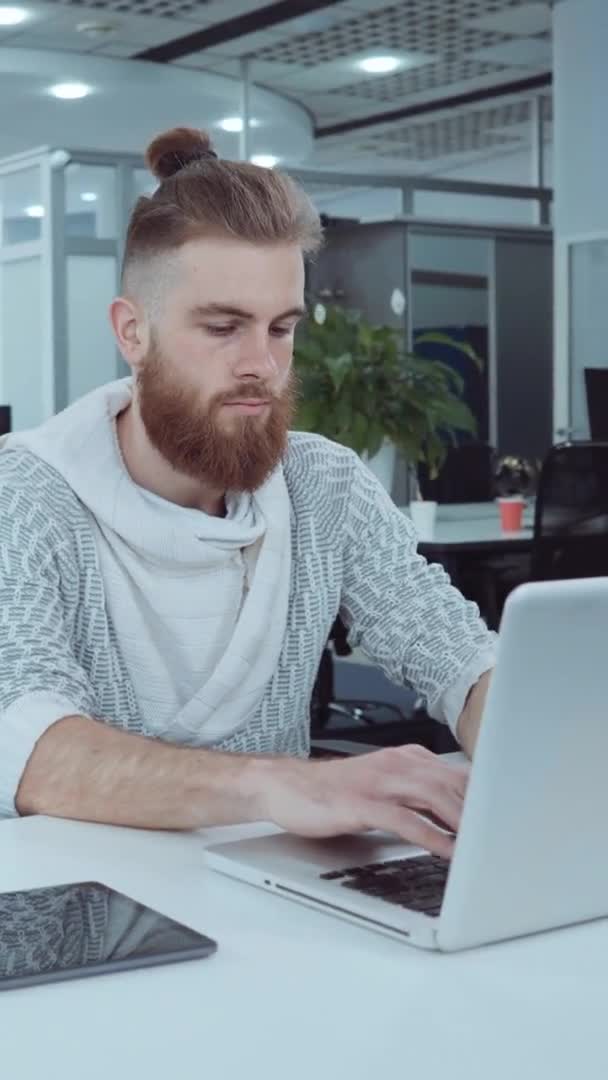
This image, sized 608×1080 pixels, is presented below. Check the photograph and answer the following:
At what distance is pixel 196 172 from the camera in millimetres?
1582

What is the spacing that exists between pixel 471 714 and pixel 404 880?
1.84 feet

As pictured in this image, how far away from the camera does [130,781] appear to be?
1.23m

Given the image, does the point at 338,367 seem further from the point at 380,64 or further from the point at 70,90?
the point at 70,90

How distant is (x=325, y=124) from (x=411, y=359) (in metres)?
7.38

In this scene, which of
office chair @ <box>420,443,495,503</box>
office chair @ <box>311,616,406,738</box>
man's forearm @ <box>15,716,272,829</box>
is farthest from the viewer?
office chair @ <box>420,443,495,503</box>

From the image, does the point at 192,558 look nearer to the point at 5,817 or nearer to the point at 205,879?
the point at 5,817

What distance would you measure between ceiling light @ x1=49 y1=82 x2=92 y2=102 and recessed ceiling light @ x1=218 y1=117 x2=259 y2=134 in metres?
1.01

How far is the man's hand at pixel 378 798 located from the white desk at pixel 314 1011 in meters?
0.08

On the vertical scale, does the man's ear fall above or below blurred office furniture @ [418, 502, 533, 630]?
above

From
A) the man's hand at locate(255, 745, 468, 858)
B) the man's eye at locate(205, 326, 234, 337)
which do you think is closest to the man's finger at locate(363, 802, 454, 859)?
the man's hand at locate(255, 745, 468, 858)

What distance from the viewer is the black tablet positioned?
86 centimetres

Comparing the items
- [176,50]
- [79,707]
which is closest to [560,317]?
[176,50]

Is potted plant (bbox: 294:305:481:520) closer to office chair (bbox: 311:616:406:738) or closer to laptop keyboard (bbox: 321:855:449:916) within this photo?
office chair (bbox: 311:616:406:738)

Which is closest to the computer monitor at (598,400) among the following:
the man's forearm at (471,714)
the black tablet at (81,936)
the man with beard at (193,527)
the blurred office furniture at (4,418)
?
the blurred office furniture at (4,418)
